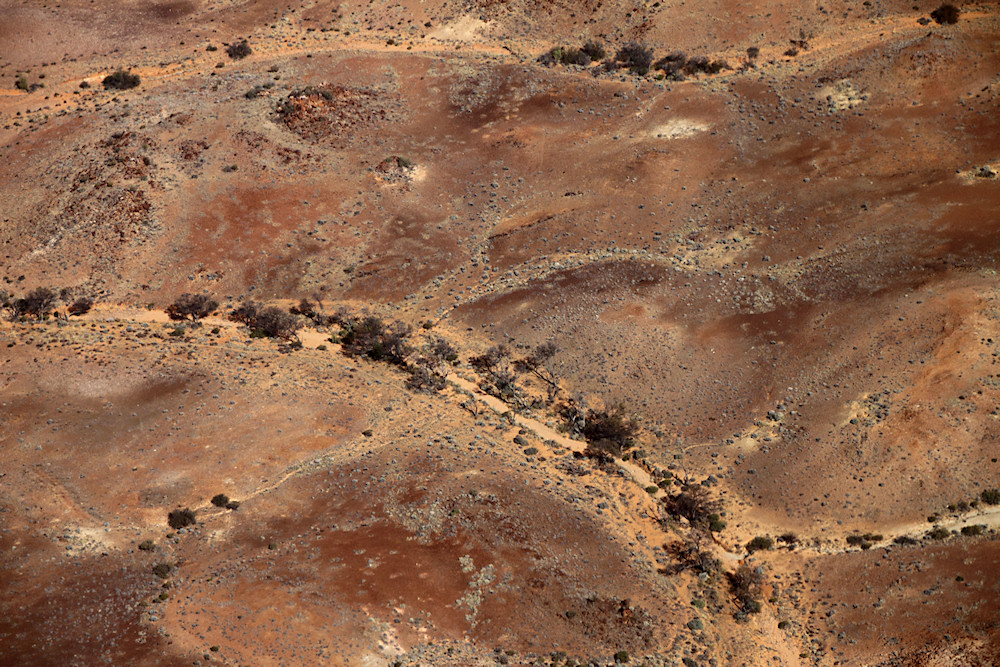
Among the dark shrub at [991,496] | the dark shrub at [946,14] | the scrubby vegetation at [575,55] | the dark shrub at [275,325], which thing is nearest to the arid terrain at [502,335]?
the dark shrub at [991,496]

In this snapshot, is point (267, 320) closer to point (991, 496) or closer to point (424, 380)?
point (424, 380)

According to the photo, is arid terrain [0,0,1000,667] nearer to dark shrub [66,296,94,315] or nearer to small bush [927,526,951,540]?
dark shrub [66,296,94,315]

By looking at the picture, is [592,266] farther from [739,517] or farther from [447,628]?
[447,628]

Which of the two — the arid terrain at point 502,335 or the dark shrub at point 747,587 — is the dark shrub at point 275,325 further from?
the dark shrub at point 747,587

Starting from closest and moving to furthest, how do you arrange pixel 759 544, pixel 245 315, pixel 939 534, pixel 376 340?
pixel 939 534, pixel 759 544, pixel 376 340, pixel 245 315

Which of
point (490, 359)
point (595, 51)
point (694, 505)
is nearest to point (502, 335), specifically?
point (490, 359)

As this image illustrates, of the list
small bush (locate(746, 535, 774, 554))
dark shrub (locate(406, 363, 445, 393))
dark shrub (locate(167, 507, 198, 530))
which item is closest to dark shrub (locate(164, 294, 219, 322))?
dark shrub (locate(406, 363, 445, 393))

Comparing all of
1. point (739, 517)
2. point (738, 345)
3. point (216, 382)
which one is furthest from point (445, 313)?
point (739, 517)
